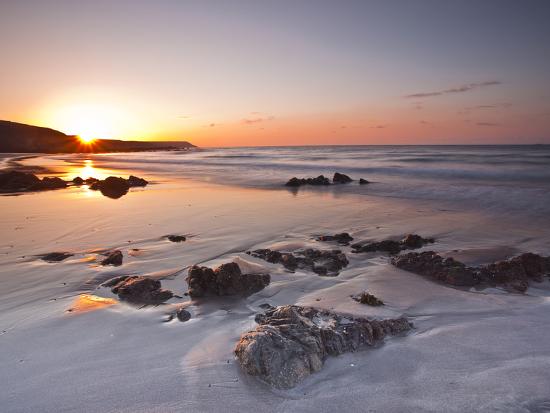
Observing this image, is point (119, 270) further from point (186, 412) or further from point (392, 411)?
point (392, 411)

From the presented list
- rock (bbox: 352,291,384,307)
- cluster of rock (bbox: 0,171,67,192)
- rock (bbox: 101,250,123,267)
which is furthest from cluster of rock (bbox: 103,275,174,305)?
cluster of rock (bbox: 0,171,67,192)

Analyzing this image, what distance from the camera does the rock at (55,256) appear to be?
6.20 meters

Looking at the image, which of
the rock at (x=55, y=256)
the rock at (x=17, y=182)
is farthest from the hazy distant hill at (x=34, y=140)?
the rock at (x=55, y=256)

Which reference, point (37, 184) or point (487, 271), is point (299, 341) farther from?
point (37, 184)

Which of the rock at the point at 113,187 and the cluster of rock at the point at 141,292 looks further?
the rock at the point at 113,187

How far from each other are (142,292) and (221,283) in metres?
0.97

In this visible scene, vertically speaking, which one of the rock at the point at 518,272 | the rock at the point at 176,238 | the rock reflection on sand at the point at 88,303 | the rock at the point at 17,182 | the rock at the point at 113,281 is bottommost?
the rock at the point at 518,272

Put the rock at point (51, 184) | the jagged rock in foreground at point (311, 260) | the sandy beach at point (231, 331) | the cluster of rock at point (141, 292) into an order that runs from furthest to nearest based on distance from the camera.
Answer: the rock at point (51, 184)
the jagged rock in foreground at point (311, 260)
the cluster of rock at point (141, 292)
the sandy beach at point (231, 331)

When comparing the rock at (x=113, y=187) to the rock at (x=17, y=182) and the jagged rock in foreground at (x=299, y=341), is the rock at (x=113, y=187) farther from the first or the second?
the jagged rock in foreground at (x=299, y=341)

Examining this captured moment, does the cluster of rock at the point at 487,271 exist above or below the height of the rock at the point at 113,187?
below

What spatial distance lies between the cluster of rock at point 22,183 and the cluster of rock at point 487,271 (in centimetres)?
1501

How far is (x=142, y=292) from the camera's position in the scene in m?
4.64

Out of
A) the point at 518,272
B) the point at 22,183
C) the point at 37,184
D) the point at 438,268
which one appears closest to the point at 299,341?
the point at 438,268

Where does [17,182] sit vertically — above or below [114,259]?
above
